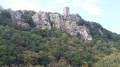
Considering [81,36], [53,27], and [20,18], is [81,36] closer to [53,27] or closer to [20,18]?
[53,27]

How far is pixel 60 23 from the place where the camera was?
62.2m

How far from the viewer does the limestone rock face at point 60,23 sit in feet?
191

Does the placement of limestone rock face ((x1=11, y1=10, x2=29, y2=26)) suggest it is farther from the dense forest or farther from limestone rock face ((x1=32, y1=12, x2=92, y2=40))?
limestone rock face ((x1=32, y1=12, x2=92, y2=40))

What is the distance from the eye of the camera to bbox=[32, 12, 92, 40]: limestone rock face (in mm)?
58250

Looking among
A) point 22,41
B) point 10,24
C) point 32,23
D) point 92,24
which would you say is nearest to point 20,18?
point 32,23

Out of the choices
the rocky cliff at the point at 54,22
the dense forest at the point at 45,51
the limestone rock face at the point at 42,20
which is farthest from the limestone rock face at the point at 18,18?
the limestone rock face at the point at 42,20

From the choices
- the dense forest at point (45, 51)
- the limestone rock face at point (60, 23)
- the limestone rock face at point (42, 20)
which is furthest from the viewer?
the limestone rock face at point (60, 23)

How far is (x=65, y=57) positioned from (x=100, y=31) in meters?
29.2

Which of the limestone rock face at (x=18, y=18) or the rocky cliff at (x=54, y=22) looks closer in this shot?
the limestone rock face at (x=18, y=18)

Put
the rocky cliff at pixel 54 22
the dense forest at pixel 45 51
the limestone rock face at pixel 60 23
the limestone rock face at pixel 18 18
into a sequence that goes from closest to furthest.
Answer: the dense forest at pixel 45 51 < the limestone rock face at pixel 18 18 < the rocky cliff at pixel 54 22 < the limestone rock face at pixel 60 23

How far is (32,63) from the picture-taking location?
33.7 meters

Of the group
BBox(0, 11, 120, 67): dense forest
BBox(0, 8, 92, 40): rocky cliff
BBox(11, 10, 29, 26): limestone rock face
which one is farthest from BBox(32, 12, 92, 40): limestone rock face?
BBox(0, 11, 120, 67): dense forest

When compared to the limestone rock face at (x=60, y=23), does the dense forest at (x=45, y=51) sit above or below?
below

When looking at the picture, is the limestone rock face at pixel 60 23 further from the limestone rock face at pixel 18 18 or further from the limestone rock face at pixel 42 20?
the limestone rock face at pixel 18 18
